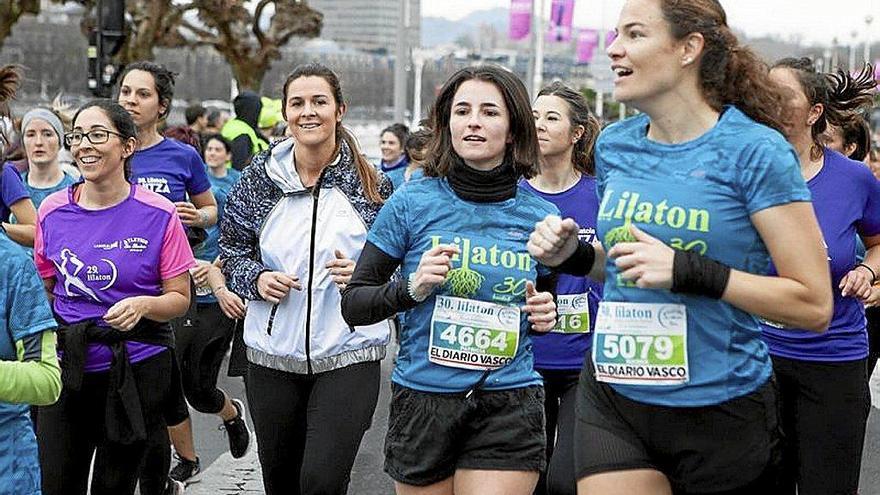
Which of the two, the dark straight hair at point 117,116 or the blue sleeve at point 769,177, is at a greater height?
the blue sleeve at point 769,177

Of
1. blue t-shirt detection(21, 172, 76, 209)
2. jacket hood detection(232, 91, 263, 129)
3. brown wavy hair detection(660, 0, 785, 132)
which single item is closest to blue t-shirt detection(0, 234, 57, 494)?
brown wavy hair detection(660, 0, 785, 132)

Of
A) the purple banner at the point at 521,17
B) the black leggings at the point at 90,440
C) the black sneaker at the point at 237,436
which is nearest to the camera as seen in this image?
the black leggings at the point at 90,440

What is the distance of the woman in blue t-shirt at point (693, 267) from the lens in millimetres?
3350

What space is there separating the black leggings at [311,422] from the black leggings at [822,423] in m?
1.55

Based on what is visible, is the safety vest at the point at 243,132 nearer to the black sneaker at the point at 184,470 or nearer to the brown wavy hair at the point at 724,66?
the black sneaker at the point at 184,470

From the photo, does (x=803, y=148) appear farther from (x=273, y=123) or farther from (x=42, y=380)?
(x=273, y=123)

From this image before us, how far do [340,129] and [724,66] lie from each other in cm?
220

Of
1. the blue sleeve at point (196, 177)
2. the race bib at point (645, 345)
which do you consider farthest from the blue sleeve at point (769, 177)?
the blue sleeve at point (196, 177)

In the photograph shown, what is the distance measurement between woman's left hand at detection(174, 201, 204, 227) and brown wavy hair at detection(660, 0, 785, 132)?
368cm

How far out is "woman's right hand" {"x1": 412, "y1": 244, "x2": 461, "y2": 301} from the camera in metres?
4.09

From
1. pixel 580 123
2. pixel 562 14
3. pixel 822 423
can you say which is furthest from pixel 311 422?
pixel 562 14

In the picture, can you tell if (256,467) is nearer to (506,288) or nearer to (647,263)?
(506,288)

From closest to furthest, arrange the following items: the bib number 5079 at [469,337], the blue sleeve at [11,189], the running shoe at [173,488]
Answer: the bib number 5079 at [469,337] < the blue sleeve at [11,189] < the running shoe at [173,488]

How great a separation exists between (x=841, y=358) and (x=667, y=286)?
6.55 ft
